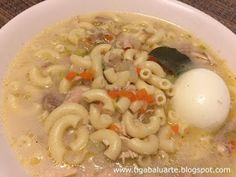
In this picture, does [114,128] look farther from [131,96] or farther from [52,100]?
[52,100]

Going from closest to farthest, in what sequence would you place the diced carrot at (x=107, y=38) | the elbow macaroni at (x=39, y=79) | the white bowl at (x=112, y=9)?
the elbow macaroni at (x=39, y=79)
the white bowl at (x=112, y=9)
the diced carrot at (x=107, y=38)

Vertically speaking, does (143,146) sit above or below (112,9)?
below

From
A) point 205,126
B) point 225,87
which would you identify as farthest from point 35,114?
point 225,87

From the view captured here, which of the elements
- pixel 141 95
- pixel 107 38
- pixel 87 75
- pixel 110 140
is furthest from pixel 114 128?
pixel 107 38

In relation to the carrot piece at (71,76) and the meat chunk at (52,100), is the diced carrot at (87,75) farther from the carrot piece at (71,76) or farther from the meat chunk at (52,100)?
the meat chunk at (52,100)

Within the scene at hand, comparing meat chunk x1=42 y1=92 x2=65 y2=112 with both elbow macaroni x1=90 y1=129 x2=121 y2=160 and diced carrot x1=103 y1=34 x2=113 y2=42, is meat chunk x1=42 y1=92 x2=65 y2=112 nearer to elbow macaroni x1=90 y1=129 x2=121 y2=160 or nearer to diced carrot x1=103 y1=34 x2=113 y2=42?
elbow macaroni x1=90 y1=129 x2=121 y2=160

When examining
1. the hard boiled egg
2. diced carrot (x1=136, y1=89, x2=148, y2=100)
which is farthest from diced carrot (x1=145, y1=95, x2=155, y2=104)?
the hard boiled egg

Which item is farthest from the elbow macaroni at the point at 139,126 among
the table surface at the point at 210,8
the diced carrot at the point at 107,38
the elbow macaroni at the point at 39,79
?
the table surface at the point at 210,8

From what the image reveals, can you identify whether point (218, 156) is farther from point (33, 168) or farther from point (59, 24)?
point (59, 24)
